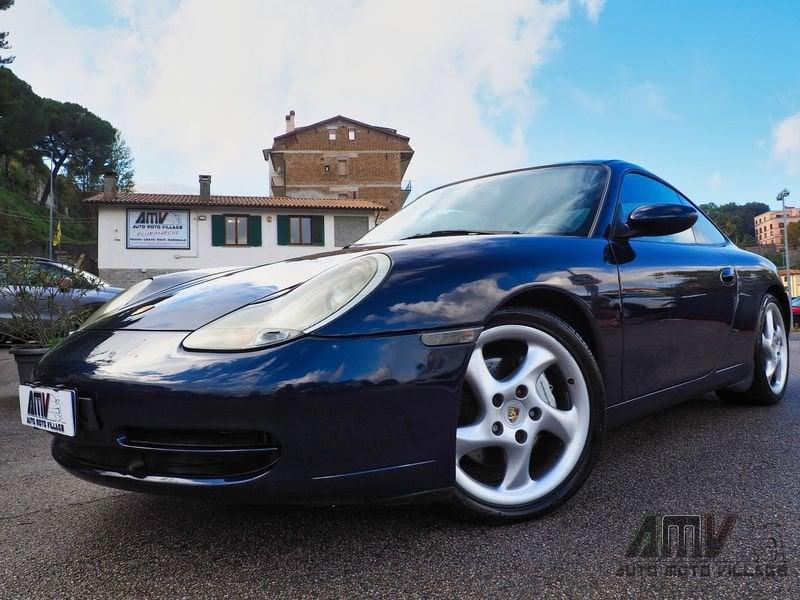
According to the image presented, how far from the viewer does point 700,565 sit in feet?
4.65

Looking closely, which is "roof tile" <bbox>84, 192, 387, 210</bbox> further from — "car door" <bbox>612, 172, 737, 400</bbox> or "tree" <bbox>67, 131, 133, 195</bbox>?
"tree" <bbox>67, 131, 133, 195</bbox>

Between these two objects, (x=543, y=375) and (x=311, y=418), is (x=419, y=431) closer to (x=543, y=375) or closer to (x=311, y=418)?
(x=311, y=418)

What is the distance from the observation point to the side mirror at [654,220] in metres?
2.15

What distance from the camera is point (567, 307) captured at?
6.20 feet

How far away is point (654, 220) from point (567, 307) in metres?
0.57

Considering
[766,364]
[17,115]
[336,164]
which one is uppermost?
[17,115]

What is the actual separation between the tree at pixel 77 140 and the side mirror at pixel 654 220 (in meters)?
53.5

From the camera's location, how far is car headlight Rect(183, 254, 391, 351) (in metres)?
1.42

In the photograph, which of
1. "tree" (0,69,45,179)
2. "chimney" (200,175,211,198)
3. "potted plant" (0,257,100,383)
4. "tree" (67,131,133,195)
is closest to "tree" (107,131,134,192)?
"tree" (67,131,133,195)

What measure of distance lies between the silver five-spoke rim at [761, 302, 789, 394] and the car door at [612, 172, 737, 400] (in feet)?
2.34

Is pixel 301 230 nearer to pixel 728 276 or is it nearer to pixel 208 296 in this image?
pixel 728 276

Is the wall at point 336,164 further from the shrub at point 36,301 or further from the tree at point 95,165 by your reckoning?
the shrub at point 36,301

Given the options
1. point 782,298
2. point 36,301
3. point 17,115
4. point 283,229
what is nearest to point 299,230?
point 283,229

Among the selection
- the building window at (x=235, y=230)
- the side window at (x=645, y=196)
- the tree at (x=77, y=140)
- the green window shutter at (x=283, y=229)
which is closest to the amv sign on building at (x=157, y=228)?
the building window at (x=235, y=230)
